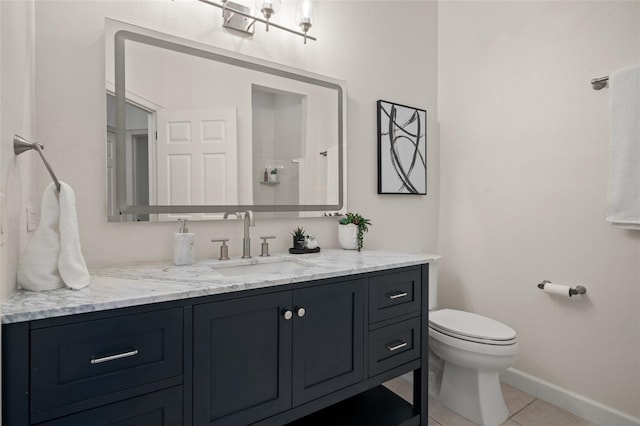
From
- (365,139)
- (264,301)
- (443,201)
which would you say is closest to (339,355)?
(264,301)

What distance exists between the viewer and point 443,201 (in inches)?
103

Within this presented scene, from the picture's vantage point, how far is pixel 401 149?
7.87ft

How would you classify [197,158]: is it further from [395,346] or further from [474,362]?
[474,362]

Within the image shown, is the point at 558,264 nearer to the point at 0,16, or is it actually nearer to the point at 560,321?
the point at 560,321

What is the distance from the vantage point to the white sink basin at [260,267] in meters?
1.56

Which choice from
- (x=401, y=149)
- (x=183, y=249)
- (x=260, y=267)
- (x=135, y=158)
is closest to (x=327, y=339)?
(x=260, y=267)

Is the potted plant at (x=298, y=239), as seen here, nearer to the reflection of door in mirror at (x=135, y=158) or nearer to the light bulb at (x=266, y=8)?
the reflection of door in mirror at (x=135, y=158)

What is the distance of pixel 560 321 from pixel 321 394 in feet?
4.90

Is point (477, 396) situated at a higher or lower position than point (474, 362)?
lower

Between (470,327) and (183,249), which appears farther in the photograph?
(470,327)

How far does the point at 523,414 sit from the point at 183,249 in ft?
6.54

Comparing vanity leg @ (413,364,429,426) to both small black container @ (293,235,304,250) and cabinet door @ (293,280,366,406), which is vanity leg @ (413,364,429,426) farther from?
small black container @ (293,235,304,250)

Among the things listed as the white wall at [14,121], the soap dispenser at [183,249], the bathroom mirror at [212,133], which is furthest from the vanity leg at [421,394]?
the white wall at [14,121]

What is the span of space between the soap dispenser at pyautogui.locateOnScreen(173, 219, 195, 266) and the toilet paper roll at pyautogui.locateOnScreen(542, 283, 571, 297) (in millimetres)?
1911
